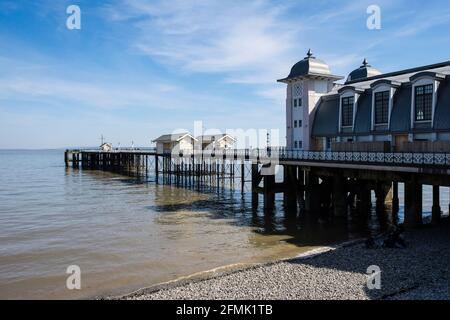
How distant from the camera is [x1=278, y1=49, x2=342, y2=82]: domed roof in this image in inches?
1128

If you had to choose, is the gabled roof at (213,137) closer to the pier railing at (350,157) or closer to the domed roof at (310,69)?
the pier railing at (350,157)

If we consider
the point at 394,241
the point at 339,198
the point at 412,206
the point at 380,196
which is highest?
the point at 412,206

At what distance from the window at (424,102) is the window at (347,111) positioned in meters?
4.76

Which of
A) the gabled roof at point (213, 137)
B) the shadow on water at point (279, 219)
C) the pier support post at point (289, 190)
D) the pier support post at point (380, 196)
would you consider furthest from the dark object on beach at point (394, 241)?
the gabled roof at point (213, 137)

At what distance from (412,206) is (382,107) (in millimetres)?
7237

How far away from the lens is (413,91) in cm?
2172

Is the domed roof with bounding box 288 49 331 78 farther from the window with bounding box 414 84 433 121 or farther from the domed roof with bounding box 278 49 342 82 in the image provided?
the window with bounding box 414 84 433 121

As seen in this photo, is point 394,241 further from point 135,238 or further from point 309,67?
point 309,67

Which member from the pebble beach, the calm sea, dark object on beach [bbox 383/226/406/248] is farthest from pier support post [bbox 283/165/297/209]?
the pebble beach

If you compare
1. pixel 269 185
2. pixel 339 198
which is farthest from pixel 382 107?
pixel 269 185

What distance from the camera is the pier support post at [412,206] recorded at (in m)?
19.1

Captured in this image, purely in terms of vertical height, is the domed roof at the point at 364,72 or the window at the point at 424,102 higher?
the domed roof at the point at 364,72

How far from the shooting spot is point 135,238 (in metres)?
21.3

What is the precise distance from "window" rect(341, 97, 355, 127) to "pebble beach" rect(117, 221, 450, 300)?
11.4 m
